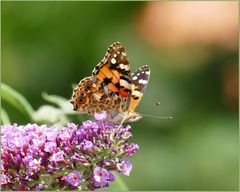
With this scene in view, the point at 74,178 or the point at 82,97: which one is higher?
the point at 82,97

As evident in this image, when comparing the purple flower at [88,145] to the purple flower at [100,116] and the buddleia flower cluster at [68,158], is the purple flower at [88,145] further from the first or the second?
the purple flower at [100,116]

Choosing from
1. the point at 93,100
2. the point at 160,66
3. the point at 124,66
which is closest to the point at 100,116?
the point at 93,100

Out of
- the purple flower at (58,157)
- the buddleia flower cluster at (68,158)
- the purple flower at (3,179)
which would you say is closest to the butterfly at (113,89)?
the buddleia flower cluster at (68,158)

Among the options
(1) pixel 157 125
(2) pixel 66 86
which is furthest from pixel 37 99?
(1) pixel 157 125

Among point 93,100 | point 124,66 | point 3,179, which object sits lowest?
point 3,179

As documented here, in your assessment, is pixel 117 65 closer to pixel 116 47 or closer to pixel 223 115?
pixel 116 47

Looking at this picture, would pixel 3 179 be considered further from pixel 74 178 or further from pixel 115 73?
pixel 115 73
